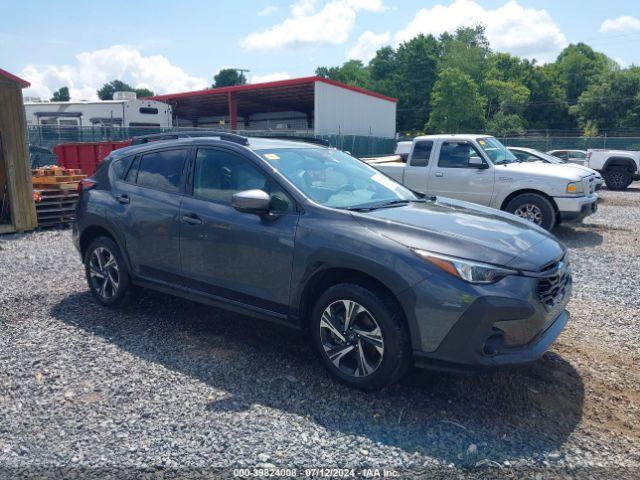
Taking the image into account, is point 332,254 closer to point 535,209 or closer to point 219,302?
point 219,302

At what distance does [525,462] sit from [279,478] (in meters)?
1.38

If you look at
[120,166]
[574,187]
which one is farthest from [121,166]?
[574,187]

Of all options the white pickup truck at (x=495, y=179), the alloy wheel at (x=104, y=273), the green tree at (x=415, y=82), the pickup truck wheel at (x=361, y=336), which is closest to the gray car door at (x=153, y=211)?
the alloy wheel at (x=104, y=273)

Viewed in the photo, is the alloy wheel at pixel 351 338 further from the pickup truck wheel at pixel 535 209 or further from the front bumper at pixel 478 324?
the pickup truck wheel at pixel 535 209

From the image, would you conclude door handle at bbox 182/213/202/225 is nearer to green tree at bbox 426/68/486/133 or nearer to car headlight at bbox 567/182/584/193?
car headlight at bbox 567/182/584/193

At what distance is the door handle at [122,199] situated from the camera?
5.07 meters

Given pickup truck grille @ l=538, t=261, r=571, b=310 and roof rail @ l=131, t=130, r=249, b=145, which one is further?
roof rail @ l=131, t=130, r=249, b=145

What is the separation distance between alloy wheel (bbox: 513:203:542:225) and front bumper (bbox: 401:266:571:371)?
6.42 metres

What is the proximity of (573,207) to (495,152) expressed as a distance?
186 cm

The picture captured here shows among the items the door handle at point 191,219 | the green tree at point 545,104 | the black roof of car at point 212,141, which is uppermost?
the green tree at point 545,104

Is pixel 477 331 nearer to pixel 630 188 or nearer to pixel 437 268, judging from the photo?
pixel 437 268

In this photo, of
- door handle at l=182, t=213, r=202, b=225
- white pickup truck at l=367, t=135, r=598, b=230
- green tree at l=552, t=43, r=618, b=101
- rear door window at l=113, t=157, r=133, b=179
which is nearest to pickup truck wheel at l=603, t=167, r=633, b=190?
white pickup truck at l=367, t=135, r=598, b=230

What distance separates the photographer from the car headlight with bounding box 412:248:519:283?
10.6ft

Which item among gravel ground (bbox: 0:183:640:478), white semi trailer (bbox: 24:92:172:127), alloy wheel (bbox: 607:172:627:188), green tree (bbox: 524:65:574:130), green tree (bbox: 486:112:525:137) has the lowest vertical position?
gravel ground (bbox: 0:183:640:478)
